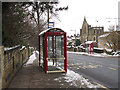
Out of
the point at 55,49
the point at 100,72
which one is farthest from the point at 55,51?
the point at 100,72

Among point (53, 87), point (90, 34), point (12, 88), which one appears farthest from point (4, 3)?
point (90, 34)

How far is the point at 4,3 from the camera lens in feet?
20.8

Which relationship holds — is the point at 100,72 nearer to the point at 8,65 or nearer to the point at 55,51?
the point at 55,51

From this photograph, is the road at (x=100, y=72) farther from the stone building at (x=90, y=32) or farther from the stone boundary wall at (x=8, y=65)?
the stone building at (x=90, y=32)

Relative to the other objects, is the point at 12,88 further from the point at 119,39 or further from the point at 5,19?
the point at 119,39

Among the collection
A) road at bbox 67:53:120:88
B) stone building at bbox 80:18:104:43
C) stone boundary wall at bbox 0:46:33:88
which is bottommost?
road at bbox 67:53:120:88

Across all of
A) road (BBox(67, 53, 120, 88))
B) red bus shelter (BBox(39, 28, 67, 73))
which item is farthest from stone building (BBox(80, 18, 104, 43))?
red bus shelter (BBox(39, 28, 67, 73))

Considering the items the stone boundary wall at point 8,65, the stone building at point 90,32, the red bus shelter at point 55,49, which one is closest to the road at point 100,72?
the red bus shelter at point 55,49

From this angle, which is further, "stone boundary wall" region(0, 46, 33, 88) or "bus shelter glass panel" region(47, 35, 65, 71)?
"bus shelter glass panel" region(47, 35, 65, 71)

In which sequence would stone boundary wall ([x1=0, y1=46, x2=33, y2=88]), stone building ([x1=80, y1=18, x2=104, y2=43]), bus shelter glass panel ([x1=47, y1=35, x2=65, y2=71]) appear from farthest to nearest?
stone building ([x1=80, y1=18, x2=104, y2=43]) → bus shelter glass panel ([x1=47, y1=35, x2=65, y2=71]) → stone boundary wall ([x1=0, y1=46, x2=33, y2=88])

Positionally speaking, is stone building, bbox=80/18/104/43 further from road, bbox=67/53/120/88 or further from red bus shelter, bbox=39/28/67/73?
red bus shelter, bbox=39/28/67/73

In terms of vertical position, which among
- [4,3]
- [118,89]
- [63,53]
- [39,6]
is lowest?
[118,89]

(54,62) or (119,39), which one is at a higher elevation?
(119,39)

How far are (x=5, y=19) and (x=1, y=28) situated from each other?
0.28m
